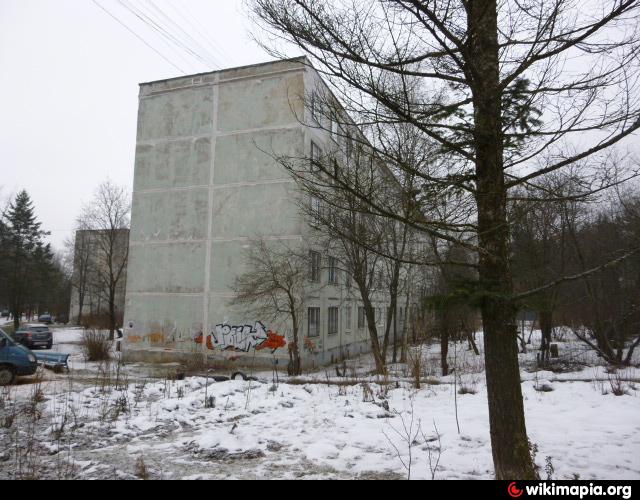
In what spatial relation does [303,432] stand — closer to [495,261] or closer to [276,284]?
[495,261]

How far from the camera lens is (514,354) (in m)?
4.36

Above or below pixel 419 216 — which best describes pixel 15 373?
below

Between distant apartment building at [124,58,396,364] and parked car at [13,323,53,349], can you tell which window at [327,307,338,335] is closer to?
distant apartment building at [124,58,396,364]

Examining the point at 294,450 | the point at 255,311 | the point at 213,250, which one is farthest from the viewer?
the point at 213,250

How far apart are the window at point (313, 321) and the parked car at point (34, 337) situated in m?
18.0

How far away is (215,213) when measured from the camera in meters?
22.0

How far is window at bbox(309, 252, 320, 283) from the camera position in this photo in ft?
66.8

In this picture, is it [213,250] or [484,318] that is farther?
[213,250]

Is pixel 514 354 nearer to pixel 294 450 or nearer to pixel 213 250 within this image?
pixel 294 450

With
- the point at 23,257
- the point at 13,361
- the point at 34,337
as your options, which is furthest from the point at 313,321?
the point at 23,257

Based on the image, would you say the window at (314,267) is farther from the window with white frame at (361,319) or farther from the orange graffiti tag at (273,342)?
the window with white frame at (361,319)

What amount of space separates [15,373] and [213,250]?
10178 millimetres

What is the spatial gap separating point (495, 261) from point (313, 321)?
17255mm

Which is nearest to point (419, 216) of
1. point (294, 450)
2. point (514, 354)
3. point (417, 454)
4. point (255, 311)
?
point (514, 354)
